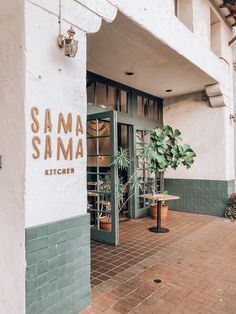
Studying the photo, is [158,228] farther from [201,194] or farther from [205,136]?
[205,136]

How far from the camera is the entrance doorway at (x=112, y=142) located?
3.97 meters

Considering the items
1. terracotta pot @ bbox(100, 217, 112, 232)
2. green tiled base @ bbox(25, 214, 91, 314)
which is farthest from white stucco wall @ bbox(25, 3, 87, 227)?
terracotta pot @ bbox(100, 217, 112, 232)

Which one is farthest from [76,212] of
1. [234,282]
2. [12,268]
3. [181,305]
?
[234,282]

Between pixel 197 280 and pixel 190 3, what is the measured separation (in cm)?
461

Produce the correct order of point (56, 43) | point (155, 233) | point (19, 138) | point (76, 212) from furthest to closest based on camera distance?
point (155, 233)
point (76, 212)
point (56, 43)
point (19, 138)

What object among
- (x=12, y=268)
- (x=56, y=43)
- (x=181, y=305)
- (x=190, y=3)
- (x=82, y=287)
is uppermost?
(x=190, y=3)

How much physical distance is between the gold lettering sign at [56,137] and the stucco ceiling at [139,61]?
1573 mm

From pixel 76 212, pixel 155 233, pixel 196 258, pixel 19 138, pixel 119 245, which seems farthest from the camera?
pixel 155 233

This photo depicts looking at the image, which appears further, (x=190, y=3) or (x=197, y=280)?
(x=190, y=3)

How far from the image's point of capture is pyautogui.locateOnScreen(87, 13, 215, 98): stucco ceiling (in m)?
3.44

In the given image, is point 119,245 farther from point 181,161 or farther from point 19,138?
point 19,138

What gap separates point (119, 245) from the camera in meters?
4.02

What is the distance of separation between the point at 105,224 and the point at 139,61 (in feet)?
9.21

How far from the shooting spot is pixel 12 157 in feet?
6.46
